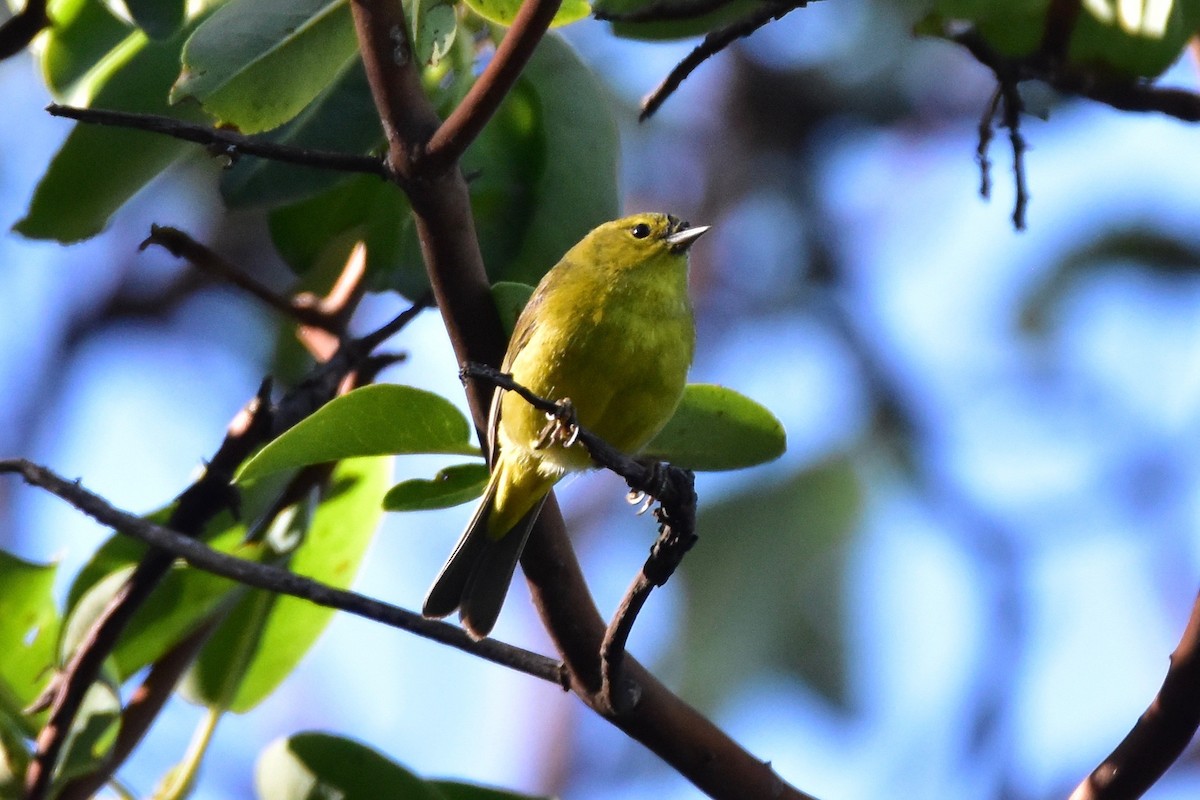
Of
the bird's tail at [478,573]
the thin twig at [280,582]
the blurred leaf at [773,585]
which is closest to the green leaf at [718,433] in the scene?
the thin twig at [280,582]

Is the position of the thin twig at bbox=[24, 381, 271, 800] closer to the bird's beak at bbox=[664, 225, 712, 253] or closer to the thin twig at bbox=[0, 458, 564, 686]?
the thin twig at bbox=[0, 458, 564, 686]

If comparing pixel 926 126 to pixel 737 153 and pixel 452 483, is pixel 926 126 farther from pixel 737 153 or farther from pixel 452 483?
pixel 452 483

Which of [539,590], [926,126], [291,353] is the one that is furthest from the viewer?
[926,126]

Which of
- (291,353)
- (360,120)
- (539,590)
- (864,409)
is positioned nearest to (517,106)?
(360,120)

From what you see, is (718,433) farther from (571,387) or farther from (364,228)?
(364,228)

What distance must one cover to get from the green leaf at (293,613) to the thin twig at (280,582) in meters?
0.53

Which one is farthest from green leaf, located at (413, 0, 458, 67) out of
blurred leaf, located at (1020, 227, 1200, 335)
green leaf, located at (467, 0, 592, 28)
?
blurred leaf, located at (1020, 227, 1200, 335)

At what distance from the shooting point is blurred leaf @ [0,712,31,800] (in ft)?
7.57

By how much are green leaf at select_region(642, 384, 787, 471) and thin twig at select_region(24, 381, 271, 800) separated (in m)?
0.77

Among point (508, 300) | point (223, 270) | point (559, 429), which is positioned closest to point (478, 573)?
point (559, 429)

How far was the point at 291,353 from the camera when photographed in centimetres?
444

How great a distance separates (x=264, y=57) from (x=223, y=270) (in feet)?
1.53

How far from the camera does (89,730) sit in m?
2.25

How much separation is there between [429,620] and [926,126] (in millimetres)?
6739
